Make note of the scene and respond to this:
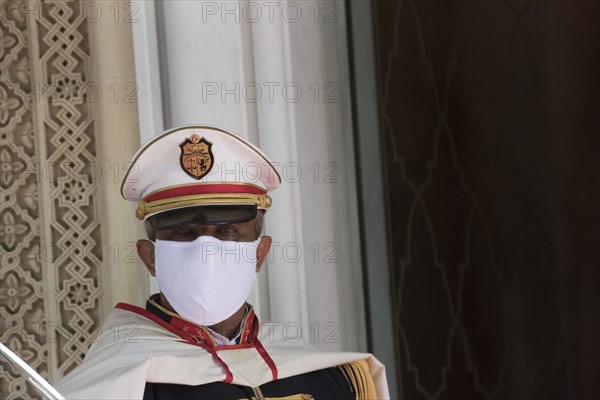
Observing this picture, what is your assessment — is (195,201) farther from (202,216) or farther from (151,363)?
(151,363)

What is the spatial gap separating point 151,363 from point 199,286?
0.17 meters

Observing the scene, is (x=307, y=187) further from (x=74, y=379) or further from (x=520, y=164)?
(x=74, y=379)

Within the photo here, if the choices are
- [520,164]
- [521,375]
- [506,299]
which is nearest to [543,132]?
[520,164]

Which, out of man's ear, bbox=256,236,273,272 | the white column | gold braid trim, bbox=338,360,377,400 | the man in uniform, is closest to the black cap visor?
the man in uniform

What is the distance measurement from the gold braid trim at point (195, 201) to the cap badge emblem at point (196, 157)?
0.16 ft

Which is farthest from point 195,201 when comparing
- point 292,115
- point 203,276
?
point 292,115

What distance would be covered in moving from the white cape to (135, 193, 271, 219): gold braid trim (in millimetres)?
214

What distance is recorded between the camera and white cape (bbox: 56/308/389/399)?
1.75 m

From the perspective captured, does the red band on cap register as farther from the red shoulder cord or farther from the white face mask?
the red shoulder cord

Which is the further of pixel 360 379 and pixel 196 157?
pixel 360 379

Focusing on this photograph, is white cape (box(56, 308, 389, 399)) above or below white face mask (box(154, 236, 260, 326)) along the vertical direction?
below

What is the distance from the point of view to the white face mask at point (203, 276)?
1.86 m

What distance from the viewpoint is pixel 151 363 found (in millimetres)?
1800

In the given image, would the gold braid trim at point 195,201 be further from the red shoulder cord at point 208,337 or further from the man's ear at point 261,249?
the red shoulder cord at point 208,337
